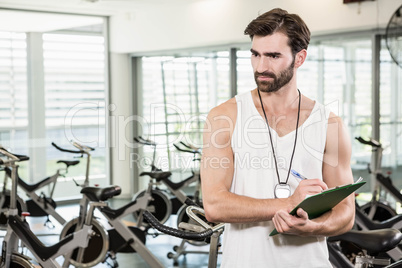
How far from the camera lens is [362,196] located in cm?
517

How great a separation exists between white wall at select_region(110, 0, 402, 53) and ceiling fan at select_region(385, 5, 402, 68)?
19 cm

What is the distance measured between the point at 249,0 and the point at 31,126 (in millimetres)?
3196

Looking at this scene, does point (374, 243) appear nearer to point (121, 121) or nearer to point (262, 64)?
point (262, 64)

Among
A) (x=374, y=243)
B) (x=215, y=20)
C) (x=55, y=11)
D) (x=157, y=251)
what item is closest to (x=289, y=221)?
(x=374, y=243)

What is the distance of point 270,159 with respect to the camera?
51.4 inches

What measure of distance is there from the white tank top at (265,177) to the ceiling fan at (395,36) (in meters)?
3.18

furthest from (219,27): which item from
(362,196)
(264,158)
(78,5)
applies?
(264,158)

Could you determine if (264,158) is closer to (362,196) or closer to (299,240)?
(299,240)

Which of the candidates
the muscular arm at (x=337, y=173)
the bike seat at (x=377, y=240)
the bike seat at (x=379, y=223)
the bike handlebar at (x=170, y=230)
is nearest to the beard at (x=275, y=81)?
the muscular arm at (x=337, y=173)

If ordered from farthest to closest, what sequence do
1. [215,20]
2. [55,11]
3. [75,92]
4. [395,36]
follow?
[75,92] < [55,11] < [215,20] < [395,36]

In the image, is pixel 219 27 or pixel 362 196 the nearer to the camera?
pixel 362 196

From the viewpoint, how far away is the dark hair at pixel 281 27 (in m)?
1.27

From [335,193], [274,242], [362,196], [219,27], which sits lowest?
[362,196]

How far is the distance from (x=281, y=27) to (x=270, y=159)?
31 cm
